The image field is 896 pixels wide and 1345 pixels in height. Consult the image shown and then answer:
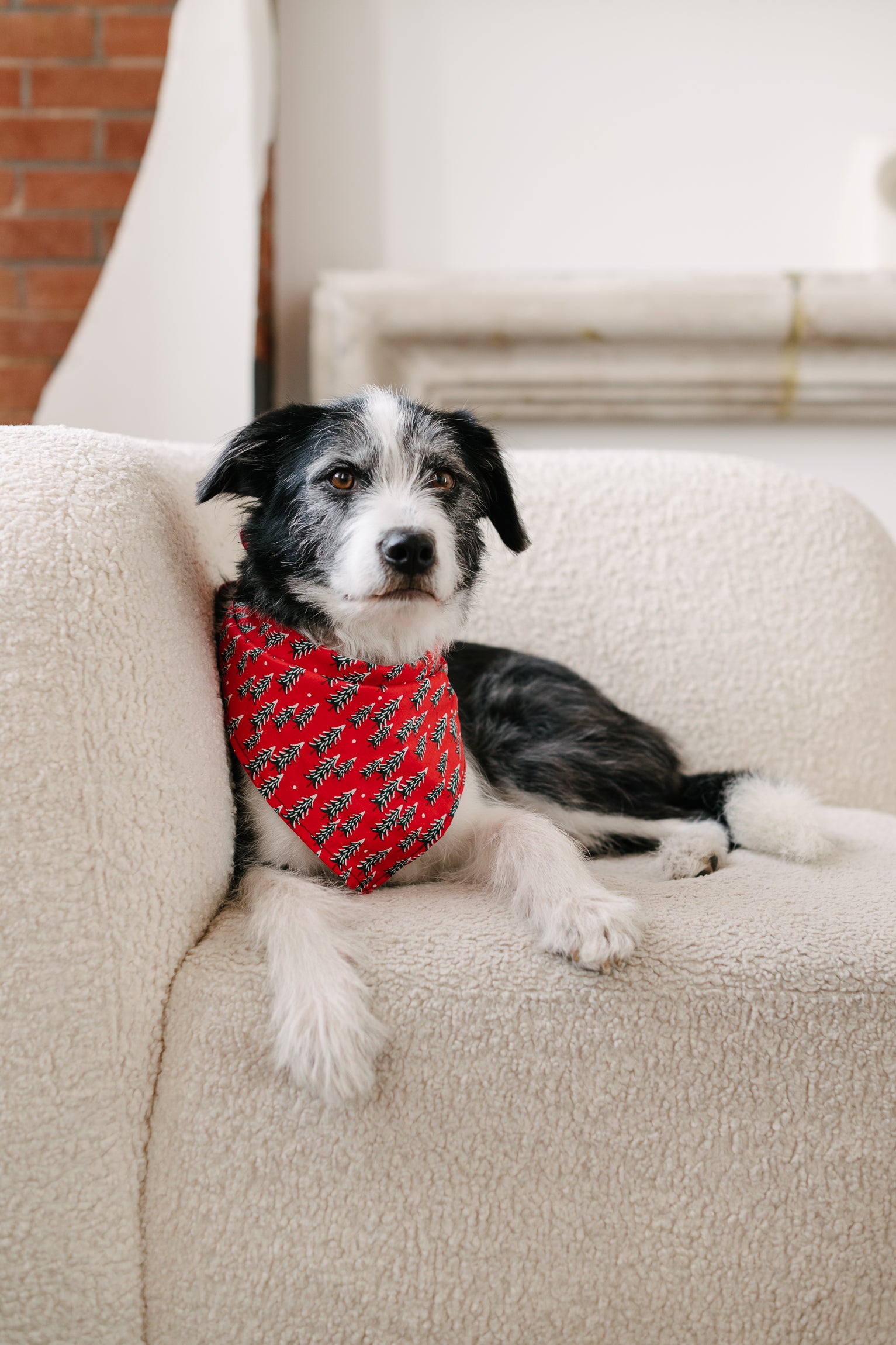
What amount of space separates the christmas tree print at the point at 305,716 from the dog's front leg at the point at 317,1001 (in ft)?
0.85

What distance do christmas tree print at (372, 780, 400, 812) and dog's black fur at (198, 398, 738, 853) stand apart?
0.27 metres

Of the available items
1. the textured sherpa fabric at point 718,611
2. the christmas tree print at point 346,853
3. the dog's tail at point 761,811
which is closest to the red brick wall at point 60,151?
the textured sherpa fabric at point 718,611

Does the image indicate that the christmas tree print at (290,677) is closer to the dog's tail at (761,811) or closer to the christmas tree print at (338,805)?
the christmas tree print at (338,805)

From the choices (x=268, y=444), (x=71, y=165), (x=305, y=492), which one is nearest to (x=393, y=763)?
(x=305, y=492)

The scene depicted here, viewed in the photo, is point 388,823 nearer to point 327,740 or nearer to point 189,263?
point 327,740

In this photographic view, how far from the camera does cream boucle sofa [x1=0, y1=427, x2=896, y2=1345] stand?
36.2 inches

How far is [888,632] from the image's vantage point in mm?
2068

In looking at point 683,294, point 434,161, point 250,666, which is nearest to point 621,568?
point 250,666

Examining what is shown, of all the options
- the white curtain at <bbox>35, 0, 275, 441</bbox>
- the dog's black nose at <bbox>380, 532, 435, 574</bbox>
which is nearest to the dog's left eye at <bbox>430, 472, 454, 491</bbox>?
the dog's black nose at <bbox>380, 532, 435, 574</bbox>

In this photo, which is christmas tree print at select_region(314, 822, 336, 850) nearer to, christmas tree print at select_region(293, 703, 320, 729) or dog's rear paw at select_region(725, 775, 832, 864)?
christmas tree print at select_region(293, 703, 320, 729)

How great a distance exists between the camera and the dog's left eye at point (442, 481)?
1.52m

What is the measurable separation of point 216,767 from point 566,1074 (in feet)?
1.95

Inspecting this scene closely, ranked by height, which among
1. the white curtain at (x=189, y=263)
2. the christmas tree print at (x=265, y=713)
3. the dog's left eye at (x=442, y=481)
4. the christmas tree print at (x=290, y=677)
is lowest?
the christmas tree print at (x=265, y=713)

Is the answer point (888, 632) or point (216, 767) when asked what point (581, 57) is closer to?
point (888, 632)
